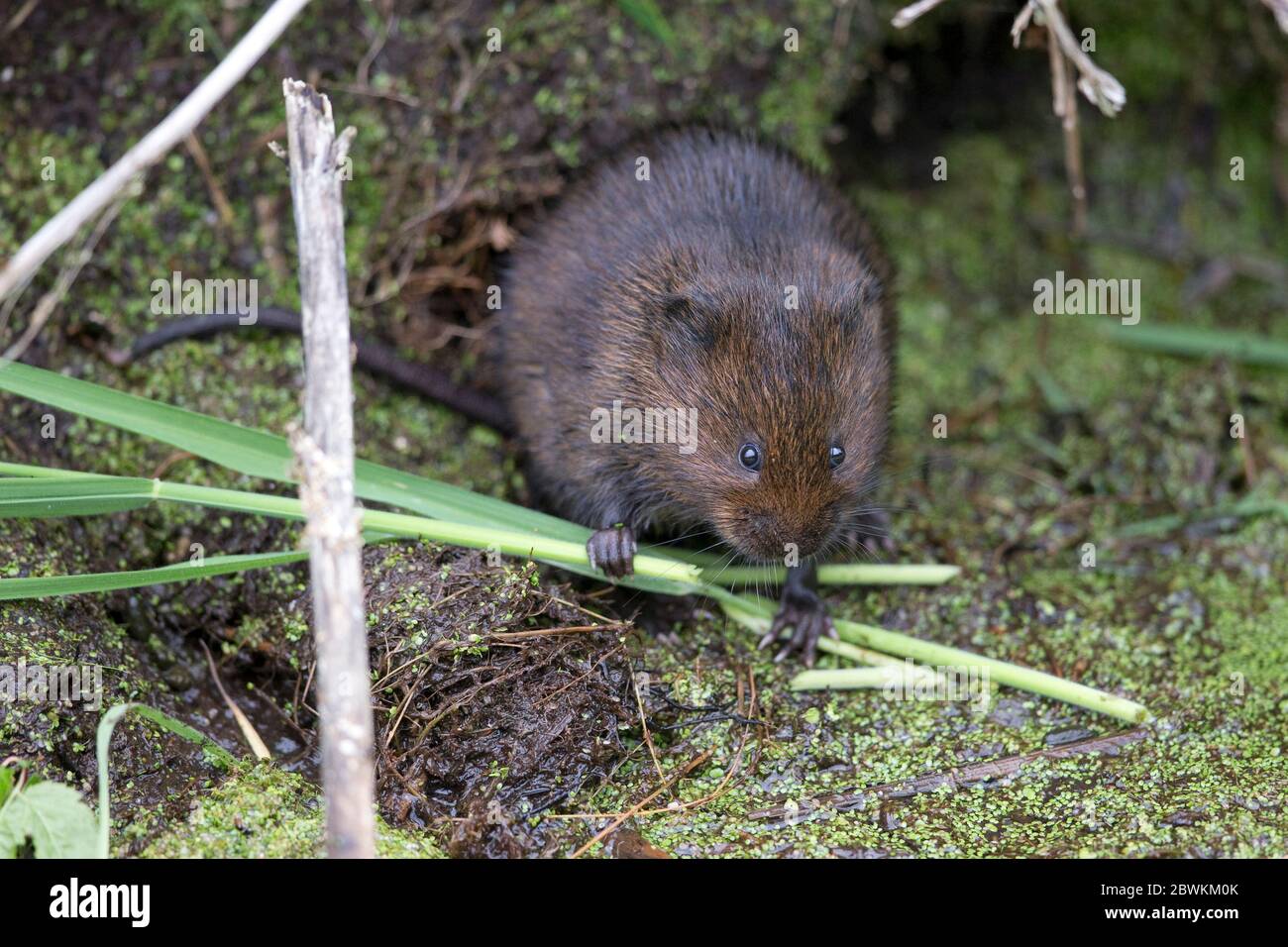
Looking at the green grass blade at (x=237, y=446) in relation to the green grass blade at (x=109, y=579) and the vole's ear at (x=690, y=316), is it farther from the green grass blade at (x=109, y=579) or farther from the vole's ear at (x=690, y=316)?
the vole's ear at (x=690, y=316)

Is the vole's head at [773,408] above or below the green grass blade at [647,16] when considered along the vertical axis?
below

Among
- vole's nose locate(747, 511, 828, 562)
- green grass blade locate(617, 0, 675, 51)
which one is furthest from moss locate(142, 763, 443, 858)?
green grass blade locate(617, 0, 675, 51)

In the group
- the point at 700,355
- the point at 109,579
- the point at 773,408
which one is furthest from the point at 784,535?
the point at 109,579

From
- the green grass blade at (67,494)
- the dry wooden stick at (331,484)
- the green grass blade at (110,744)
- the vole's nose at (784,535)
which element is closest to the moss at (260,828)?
the green grass blade at (110,744)

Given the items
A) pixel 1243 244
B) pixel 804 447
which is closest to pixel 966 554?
pixel 804 447

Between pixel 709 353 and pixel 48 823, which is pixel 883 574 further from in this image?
pixel 48 823

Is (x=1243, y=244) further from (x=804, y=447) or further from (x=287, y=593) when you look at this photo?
(x=287, y=593)

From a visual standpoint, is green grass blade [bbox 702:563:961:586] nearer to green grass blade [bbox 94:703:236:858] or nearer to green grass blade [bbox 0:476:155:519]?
green grass blade [bbox 94:703:236:858]
